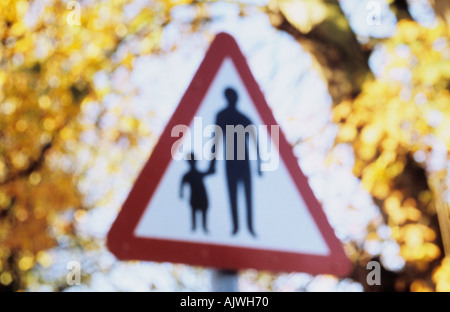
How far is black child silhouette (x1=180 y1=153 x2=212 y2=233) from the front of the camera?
1939mm

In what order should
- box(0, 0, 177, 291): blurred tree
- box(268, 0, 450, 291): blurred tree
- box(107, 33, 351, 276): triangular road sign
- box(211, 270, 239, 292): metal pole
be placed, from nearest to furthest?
box(211, 270, 239, 292): metal pole → box(107, 33, 351, 276): triangular road sign → box(268, 0, 450, 291): blurred tree → box(0, 0, 177, 291): blurred tree

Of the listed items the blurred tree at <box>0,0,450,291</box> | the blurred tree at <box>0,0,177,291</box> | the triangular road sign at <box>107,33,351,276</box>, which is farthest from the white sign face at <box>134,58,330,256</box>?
the blurred tree at <box>0,0,177,291</box>

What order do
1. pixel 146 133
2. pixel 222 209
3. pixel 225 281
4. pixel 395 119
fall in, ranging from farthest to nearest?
1. pixel 146 133
2. pixel 395 119
3. pixel 222 209
4. pixel 225 281

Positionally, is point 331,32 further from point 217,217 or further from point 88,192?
point 88,192

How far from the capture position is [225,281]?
6.01 feet

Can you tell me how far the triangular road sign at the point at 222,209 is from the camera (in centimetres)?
193

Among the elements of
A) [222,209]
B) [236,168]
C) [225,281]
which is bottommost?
[225,281]

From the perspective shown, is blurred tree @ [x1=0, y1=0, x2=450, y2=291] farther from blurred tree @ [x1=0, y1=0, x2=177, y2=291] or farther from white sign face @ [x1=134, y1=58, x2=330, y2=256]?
white sign face @ [x1=134, y1=58, x2=330, y2=256]

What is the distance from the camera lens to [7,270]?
7.90 metres

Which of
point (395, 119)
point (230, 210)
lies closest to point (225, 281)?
point (230, 210)

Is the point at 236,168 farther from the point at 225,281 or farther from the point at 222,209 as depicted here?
the point at 225,281

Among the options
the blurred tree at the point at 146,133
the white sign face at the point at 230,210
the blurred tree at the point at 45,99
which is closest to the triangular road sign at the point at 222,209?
the white sign face at the point at 230,210

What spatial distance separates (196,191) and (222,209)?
4.0 inches
